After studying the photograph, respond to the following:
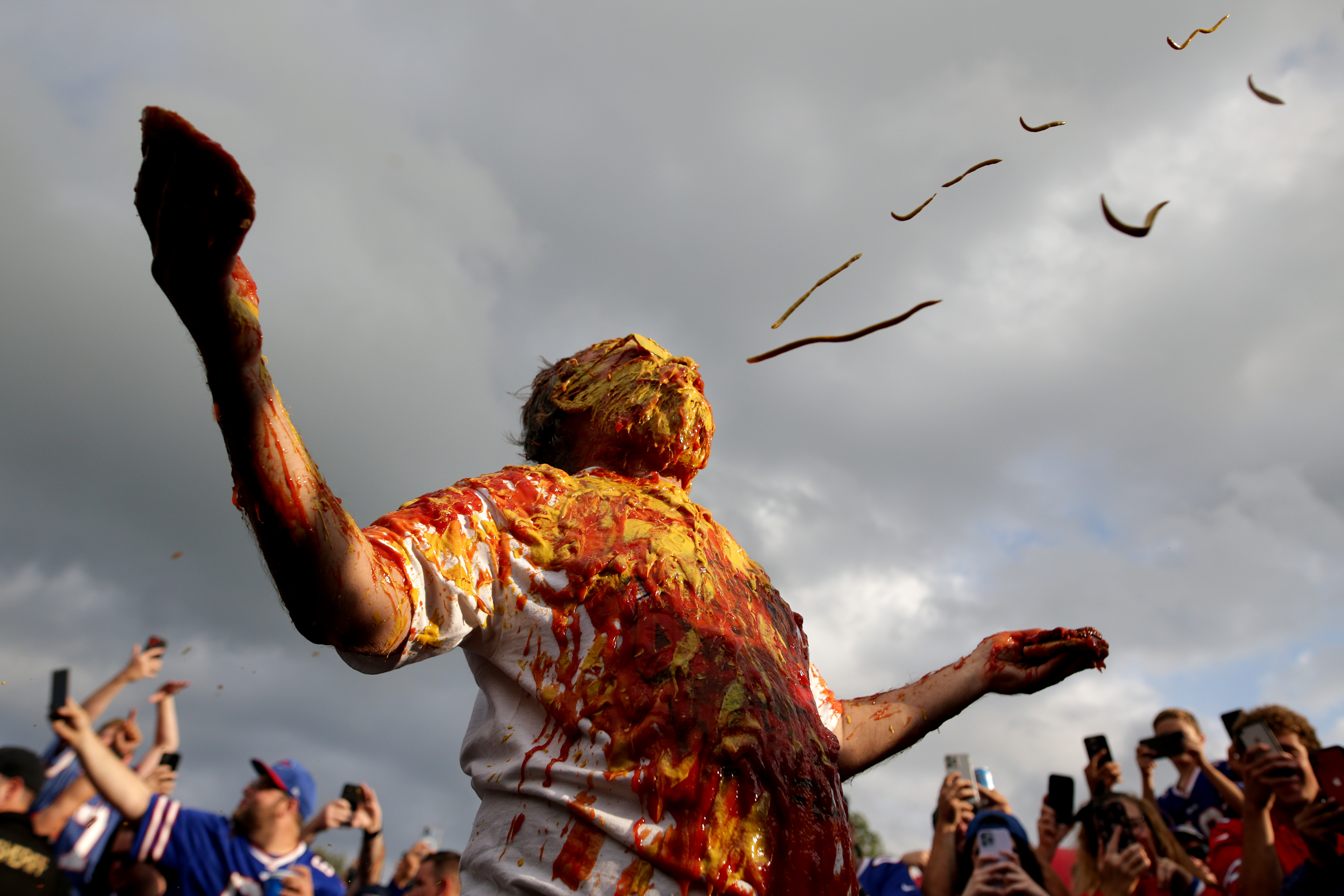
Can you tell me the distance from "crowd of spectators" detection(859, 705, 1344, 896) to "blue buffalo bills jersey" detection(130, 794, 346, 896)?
3.73 meters

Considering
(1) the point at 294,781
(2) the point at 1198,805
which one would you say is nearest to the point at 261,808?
(1) the point at 294,781

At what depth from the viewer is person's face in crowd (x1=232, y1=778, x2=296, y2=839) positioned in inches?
198

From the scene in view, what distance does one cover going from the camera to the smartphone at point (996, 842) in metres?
4.29

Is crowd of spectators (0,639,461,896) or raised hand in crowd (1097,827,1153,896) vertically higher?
raised hand in crowd (1097,827,1153,896)

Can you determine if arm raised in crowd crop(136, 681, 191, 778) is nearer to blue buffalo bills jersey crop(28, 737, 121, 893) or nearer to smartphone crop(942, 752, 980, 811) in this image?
blue buffalo bills jersey crop(28, 737, 121, 893)

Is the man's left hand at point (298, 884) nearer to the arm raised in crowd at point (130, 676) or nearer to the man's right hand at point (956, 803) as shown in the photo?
the arm raised in crowd at point (130, 676)

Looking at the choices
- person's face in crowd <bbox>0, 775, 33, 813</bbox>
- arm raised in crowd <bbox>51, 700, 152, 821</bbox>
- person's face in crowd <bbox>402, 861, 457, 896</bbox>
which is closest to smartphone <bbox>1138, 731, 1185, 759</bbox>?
person's face in crowd <bbox>402, 861, 457, 896</bbox>

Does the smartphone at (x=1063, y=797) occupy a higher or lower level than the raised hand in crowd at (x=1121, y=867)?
higher

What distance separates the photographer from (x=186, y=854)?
4703mm

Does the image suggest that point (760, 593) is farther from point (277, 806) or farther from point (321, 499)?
point (277, 806)

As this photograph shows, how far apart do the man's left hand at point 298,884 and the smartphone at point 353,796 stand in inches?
52.8

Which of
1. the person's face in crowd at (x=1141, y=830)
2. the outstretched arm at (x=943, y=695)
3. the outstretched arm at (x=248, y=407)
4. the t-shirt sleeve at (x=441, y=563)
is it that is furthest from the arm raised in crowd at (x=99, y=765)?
the person's face in crowd at (x=1141, y=830)

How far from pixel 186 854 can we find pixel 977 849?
445 centimetres

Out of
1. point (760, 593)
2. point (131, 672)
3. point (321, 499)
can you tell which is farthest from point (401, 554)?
point (131, 672)
